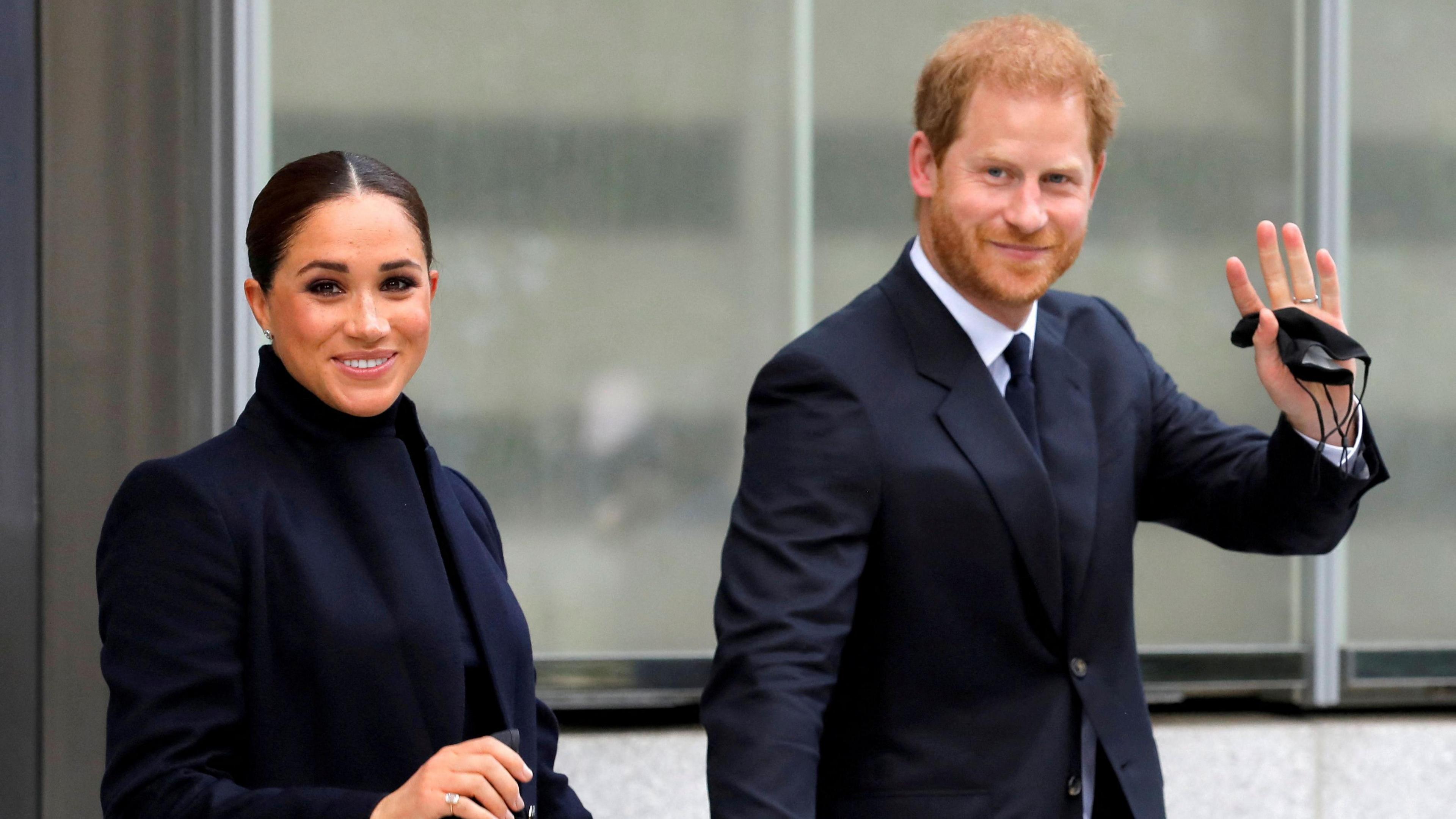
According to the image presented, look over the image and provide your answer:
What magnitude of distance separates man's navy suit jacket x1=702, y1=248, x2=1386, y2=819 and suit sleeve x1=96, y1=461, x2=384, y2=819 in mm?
670

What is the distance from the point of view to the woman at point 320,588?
6.26 ft

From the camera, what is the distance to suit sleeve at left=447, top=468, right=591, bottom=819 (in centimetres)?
231

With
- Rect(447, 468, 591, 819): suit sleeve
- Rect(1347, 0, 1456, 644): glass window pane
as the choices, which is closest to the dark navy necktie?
Rect(447, 468, 591, 819): suit sleeve

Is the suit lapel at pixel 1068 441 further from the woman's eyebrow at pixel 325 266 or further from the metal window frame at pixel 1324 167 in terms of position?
the metal window frame at pixel 1324 167

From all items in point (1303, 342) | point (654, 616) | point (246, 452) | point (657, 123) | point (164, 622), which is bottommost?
point (654, 616)

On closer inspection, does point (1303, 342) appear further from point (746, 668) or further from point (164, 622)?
point (164, 622)

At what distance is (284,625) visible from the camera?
2.02m

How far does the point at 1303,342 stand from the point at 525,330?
2507 millimetres

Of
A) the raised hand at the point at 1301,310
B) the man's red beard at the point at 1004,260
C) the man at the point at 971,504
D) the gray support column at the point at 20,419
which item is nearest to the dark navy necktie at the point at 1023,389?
the man at the point at 971,504

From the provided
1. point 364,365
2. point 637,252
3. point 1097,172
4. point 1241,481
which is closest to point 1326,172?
Answer: point 637,252

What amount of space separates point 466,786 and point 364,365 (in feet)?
2.07

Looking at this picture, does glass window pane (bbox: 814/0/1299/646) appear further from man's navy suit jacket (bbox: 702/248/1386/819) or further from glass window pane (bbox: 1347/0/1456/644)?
man's navy suit jacket (bbox: 702/248/1386/819)

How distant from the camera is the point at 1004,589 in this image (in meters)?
2.34

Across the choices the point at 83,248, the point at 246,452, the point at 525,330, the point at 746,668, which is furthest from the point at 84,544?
the point at 746,668
